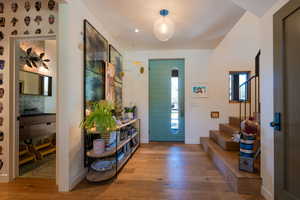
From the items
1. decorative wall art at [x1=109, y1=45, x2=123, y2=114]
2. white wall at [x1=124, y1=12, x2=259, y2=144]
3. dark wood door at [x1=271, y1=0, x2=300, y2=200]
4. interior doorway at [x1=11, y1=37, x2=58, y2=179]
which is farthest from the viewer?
white wall at [x1=124, y1=12, x2=259, y2=144]

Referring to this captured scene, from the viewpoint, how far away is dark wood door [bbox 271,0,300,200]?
1371mm

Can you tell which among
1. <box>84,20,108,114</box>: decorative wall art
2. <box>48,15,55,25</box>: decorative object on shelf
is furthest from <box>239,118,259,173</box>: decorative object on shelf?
<box>48,15,55,25</box>: decorative object on shelf

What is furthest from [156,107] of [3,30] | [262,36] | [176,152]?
[3,30]

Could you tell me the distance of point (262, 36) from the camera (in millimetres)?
1938

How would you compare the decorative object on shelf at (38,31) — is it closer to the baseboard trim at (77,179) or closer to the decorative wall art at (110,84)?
the decorative wall art at (110,84)

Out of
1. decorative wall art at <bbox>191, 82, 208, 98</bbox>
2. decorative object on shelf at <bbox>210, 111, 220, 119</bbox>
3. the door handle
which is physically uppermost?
decorative wall art at <bbox>191, 82, 208, 98</bbox>

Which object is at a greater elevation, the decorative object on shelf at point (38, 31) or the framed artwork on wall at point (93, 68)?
the decorative object on shelf at point (38, 31)

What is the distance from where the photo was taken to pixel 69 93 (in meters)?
2.01

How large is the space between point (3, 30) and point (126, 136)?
2650mm

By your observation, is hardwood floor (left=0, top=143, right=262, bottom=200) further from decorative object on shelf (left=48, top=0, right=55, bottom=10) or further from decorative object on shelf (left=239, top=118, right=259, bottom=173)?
decorative object on shelf (left=48, top=0, right=55, bottom=10)

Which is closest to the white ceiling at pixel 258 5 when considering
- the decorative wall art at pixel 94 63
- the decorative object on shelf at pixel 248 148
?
the decorative object on shelf at pixel 248 148

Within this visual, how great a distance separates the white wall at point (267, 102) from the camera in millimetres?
1747

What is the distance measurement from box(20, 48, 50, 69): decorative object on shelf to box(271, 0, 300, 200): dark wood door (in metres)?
4.24

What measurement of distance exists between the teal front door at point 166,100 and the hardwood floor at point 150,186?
1.51m
